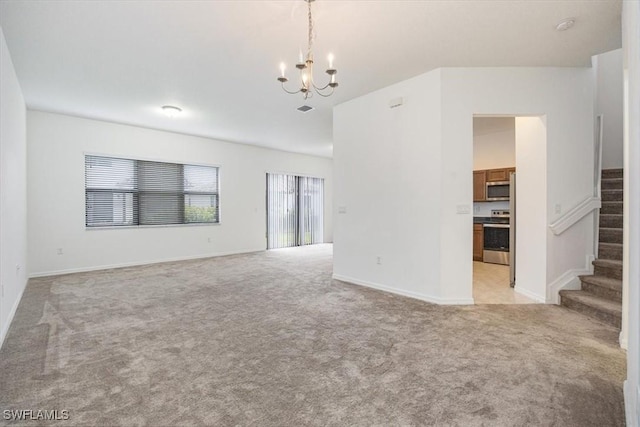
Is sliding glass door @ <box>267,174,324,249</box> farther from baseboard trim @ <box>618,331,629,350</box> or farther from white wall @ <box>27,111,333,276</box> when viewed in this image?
baseboard trim @ <box>618,331,629,350</box>

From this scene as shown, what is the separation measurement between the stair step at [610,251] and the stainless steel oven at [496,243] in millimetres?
2510

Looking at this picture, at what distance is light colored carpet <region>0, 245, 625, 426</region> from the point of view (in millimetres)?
1797

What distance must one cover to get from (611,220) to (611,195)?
1.62ft

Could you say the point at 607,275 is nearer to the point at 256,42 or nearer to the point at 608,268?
the point at 608,268

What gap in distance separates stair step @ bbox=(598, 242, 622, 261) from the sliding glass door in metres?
7.20

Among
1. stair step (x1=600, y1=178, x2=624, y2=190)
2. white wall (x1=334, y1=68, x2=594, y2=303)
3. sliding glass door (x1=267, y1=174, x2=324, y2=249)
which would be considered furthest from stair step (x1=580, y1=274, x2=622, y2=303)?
sliding glass door (x1=267, y1=174, x2=324, y2=249)

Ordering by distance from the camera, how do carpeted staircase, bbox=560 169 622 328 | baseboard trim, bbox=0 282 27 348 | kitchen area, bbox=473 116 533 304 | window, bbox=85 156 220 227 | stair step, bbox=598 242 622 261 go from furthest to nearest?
kitchen area, bbox=473 116 533 304 → window, bbox=85 156 220 227 → stair step, bbox=598 242 622 261 → carpeted staircase, bbox=560 169 622 328 → baseboard trim, bbox=0 282 27 348

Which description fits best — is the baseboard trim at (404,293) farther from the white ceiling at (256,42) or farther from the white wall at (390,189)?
the white ceiling at (256,42)

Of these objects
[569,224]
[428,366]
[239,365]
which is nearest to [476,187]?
[569,224]

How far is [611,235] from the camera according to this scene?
3934mm

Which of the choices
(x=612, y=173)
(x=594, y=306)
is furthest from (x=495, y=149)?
(x=594, y=306)

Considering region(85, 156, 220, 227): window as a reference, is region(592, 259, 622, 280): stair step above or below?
below

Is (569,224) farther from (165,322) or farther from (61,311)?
(61,311)

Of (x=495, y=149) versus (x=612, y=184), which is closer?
(x=612, y=184)
